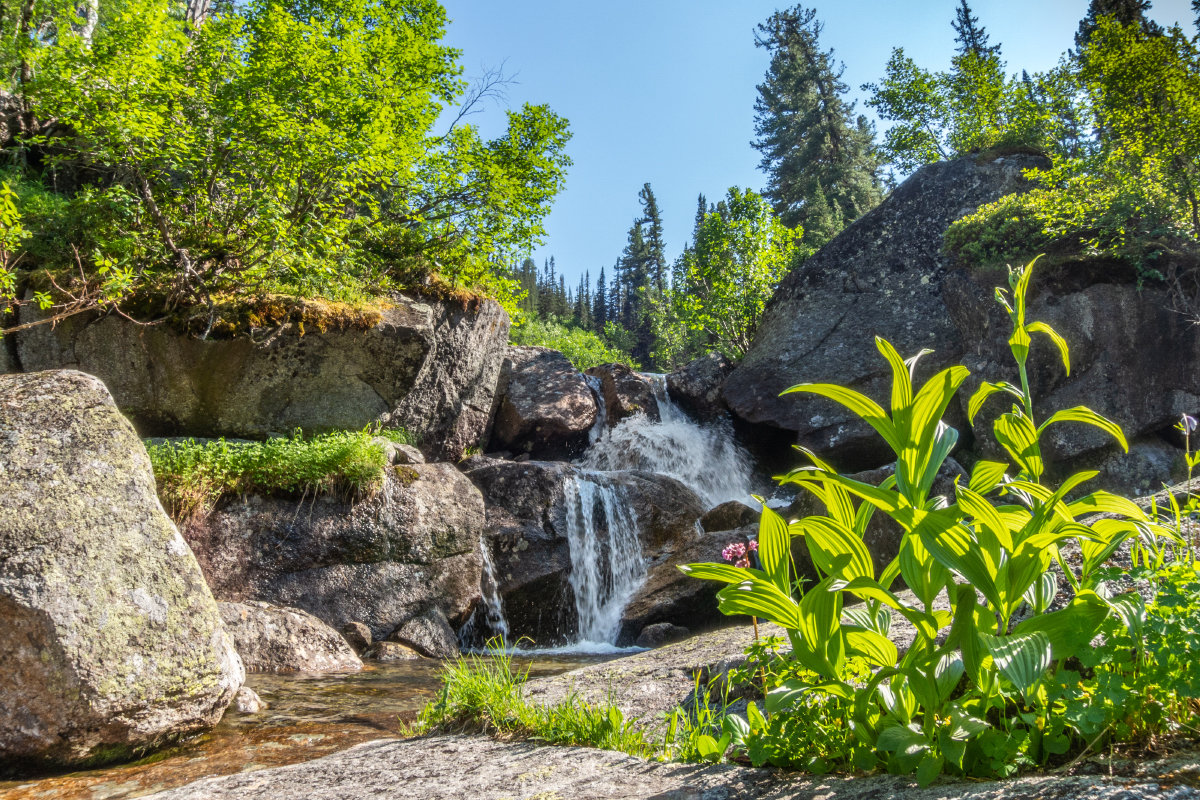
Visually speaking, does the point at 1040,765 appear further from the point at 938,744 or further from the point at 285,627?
the point at 285,627

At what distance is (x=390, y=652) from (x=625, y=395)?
9649 millimetres

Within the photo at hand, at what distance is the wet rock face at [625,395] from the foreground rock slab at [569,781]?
12994 millimetres

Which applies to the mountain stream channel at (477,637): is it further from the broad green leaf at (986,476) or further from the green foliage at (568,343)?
the green foliage at (568,343)

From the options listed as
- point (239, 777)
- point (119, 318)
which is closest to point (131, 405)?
point (119, 318)

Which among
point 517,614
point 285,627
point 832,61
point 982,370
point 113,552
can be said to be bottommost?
point 517,614

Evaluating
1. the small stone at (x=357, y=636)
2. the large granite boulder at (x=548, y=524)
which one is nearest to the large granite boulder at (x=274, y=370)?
the large granite boulder at (x=548, y=524)

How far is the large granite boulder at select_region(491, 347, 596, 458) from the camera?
14508 millimetres

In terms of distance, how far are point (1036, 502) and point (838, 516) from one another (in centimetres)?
57

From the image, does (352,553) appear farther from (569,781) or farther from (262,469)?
(569,781)

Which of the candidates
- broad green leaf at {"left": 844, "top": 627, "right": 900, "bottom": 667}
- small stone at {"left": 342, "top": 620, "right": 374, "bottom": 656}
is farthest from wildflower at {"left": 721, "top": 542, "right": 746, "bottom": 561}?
small stone at {"left": 342, "top": 620, "right": 374, "bottom": 656}

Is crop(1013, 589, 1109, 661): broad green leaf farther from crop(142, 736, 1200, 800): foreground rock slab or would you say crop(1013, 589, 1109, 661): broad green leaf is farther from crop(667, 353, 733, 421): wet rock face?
crop(667, 353, 733, 421): wet rock face

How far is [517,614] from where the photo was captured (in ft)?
31.2

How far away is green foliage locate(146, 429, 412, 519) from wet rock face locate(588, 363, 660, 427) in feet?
25.7

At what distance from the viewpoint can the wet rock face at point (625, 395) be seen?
16016mm
